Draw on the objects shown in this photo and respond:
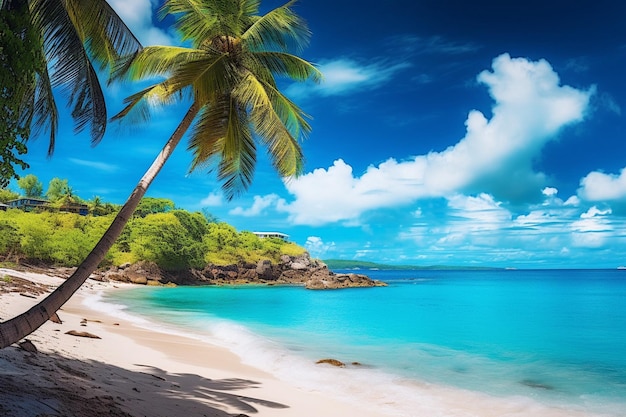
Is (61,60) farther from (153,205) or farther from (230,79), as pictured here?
(153,205)

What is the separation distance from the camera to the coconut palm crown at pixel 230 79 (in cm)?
830

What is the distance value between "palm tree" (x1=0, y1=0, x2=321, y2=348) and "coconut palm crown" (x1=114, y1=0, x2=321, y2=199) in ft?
0.06

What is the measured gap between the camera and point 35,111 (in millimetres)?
7215

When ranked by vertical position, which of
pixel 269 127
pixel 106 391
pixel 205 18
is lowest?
pixel 106 391

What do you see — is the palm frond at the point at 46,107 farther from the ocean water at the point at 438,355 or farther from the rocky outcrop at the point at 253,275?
the rocky outcrop at the point at 253,275

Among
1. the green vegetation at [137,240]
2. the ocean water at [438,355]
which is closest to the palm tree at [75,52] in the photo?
the ocean water at [438,355]

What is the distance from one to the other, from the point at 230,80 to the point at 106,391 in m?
5.84

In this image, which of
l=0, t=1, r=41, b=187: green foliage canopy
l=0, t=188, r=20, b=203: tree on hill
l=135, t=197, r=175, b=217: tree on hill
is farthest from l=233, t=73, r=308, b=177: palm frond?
l=0, t=188, r=20, b=203: tree on hill

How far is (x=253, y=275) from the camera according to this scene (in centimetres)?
7394

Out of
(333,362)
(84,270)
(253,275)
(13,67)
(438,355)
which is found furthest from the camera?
(253,275)

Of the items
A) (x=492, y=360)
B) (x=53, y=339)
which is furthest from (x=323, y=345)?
(x=53, y=339)

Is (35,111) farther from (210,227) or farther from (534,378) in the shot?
(210,227)

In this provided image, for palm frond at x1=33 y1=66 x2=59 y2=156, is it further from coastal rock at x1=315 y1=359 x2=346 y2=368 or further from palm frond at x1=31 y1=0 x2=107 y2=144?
coastal rock at x1=315 y1=359 x2=346 y2=368

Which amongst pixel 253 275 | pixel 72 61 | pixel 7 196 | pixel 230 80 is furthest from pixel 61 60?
pixel 7 196
